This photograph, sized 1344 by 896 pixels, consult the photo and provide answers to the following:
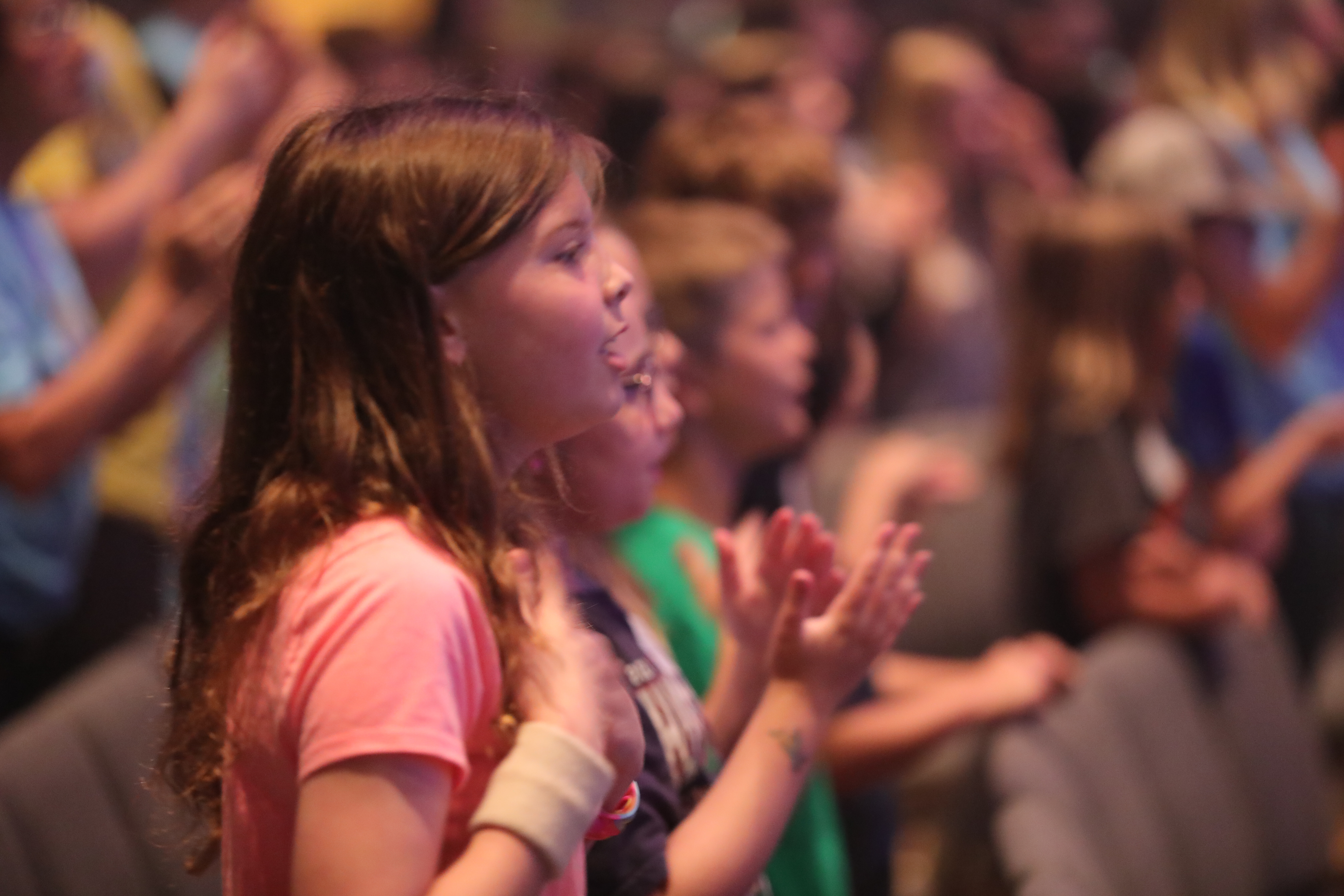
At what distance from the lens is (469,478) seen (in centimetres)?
93

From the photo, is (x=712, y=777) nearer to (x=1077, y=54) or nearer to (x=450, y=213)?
(x=450, y=213)

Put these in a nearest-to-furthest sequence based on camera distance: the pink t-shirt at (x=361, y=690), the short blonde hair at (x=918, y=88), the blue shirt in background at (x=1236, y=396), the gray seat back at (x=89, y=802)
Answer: the pink t-shirt at (x=361, y=690) → the gray seat back at (x=89, y=802) → the blue shirt in background at (x=1236, y=396) → the short blonde hair at (x=918, y=88)

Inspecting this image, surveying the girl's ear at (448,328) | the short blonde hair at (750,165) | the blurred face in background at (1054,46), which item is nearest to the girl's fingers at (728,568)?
the girl's ear at (448,328)

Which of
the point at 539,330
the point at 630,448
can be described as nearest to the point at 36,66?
the point at 630,448

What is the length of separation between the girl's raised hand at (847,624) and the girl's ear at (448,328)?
0.36m

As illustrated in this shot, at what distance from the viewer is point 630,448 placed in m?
1.22

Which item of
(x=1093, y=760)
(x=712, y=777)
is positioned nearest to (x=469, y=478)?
(x=712, y=777)

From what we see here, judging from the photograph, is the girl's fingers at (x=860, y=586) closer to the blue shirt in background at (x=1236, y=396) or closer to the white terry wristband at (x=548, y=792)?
the white terry wristband at (x=548, y=792)

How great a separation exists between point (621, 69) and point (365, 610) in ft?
8.57

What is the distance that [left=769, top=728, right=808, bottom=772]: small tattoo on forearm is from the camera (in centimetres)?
115

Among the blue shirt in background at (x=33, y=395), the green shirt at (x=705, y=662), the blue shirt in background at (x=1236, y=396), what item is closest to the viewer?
the green shirt at (x=705, y=662)

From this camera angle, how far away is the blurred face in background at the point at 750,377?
5.49ft

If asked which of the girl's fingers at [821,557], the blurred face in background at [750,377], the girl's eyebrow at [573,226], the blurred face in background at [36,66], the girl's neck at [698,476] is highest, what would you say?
the girl's eyebrow at [573,226]

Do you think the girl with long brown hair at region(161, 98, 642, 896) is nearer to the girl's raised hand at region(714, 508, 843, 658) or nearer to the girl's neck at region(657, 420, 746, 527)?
the girl's raised hand at region(714, 508, 843, 658)
